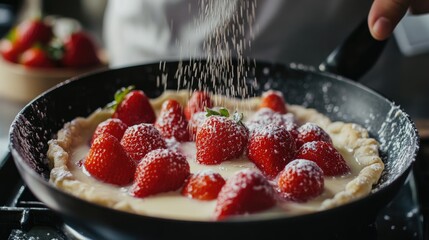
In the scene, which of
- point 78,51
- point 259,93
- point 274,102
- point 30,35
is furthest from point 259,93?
point 30,35

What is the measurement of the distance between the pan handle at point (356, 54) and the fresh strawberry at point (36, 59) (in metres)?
1.25

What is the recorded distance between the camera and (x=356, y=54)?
1.54 m

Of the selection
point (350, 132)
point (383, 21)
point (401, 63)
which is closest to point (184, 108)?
point (350, 132)

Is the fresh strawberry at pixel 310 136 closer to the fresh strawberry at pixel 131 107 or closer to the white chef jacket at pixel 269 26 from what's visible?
the fresh strawberry at pixel 131 107

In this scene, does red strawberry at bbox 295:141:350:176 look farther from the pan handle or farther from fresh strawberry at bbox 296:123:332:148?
the pan handle

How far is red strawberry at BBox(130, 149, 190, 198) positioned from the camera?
112 centimetres

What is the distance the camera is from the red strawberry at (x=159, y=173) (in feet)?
3.68

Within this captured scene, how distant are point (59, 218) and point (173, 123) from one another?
1.27 feet

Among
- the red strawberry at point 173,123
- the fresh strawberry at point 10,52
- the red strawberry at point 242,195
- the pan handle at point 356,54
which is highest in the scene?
the pan handle at point 356,54

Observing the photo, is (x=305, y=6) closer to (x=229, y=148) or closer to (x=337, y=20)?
(x=337, y=20)

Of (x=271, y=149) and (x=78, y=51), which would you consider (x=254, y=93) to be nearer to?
(x=271, y=149)

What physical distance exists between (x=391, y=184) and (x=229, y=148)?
1.18 feet

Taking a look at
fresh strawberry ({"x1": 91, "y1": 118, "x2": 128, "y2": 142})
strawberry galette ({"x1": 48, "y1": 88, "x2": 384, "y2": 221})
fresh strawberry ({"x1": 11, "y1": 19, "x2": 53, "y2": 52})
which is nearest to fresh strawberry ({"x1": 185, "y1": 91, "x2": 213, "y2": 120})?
strawberry galette ({"x1": 48, "y1": 88, "x2": 384, "y2": 221})

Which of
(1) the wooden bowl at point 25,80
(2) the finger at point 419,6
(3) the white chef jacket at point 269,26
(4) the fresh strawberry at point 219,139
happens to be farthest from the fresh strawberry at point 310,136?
(1) the wooden bowl at point 25,80
